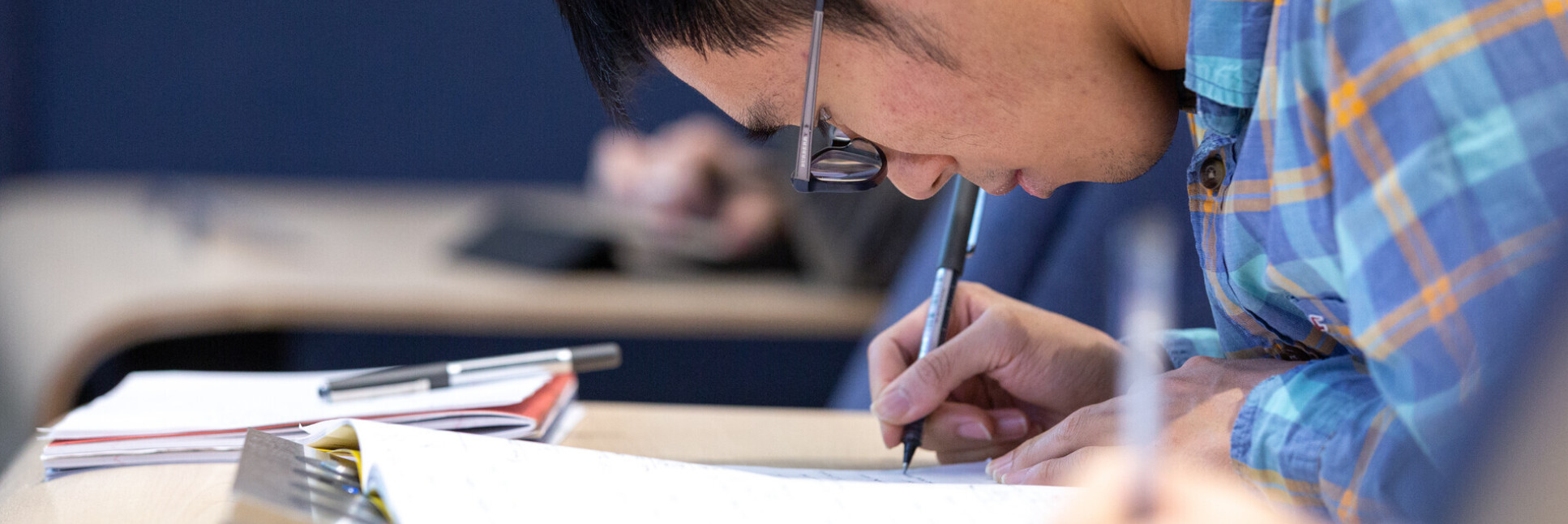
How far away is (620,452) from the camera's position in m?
0.72

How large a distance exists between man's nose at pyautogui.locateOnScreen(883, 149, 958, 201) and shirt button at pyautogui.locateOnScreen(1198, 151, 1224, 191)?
142 millimetres

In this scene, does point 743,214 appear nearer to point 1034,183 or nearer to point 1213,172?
point 1034,183

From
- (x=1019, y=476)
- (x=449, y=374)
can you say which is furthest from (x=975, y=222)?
(x=449, y=374)

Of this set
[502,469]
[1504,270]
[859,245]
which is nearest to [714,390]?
[859,245]

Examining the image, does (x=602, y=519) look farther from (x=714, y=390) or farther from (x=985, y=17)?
(x=714, y=390)

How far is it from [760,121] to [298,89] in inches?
87.5

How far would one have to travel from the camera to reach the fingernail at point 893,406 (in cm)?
70

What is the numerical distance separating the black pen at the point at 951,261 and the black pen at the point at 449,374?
228 mm

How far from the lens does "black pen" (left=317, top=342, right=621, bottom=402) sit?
751 millimetres

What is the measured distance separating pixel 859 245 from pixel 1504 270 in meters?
1.22

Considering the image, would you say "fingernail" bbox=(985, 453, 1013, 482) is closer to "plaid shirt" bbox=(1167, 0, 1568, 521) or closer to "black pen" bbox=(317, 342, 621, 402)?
"plaid shirt" bbox=(1167, 0, 1568, 521)

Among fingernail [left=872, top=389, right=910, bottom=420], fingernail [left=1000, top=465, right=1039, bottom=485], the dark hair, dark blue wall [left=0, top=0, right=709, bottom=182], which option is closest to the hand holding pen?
fingernail [left=872, top=389, right=910, bottom=420]

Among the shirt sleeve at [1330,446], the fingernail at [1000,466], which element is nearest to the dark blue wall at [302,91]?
the fingernail at [1000,466]

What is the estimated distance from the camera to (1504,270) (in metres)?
0.42
